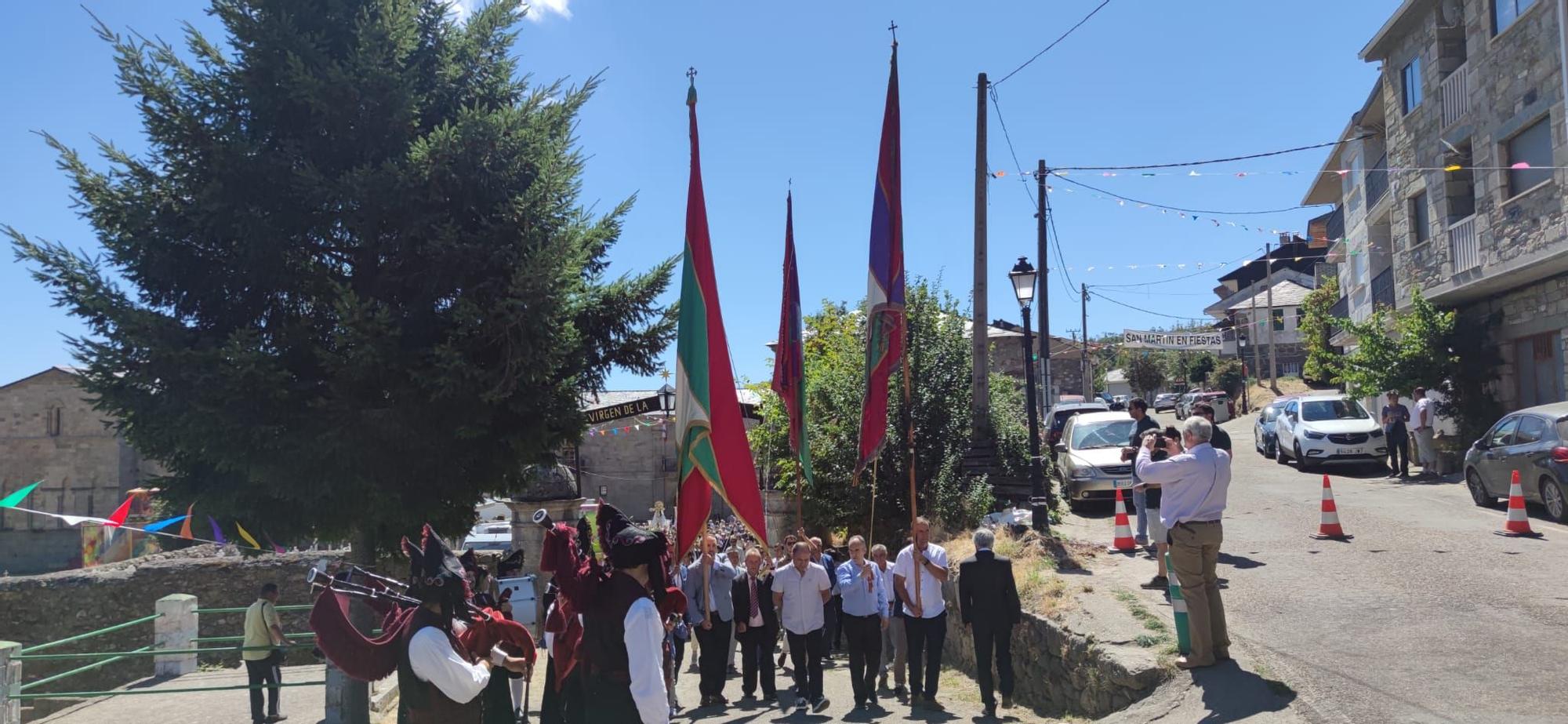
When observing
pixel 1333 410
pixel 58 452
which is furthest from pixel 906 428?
pixel 58 452

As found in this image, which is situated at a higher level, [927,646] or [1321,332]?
[1321,332]

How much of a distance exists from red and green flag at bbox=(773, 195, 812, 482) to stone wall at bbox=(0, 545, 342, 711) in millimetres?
15185

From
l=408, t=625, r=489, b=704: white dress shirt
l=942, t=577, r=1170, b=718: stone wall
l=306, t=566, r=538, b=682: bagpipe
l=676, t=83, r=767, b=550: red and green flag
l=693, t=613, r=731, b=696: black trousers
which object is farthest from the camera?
Answer: l=693, t=613, r=731, b=696: black trousers

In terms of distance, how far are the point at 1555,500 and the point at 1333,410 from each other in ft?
29.2

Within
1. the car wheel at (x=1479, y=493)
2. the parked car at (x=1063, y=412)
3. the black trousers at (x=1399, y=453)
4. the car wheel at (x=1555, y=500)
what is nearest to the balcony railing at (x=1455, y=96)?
the black trousers at (x=1399, y=453)

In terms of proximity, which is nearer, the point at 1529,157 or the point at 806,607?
the point at 806,607

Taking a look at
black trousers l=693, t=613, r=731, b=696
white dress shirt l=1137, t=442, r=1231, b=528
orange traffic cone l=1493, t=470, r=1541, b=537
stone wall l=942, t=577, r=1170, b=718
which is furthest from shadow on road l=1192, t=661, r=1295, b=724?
orange traffic cone l=1493, t=470, r=1541, b=537

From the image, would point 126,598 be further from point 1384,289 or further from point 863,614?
point 1384,289

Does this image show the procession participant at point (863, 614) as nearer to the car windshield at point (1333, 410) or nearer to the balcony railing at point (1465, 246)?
the car windshield at point (1333, 410)

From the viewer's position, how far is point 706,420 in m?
7.20

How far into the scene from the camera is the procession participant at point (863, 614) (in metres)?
10.0

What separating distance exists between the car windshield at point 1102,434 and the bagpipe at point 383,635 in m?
13.8

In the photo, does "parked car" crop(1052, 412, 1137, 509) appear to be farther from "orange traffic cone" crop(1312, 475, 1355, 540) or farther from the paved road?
"orange traffic cone" crop(1312, 475, 1355, 540)

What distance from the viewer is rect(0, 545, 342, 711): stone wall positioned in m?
21.7
